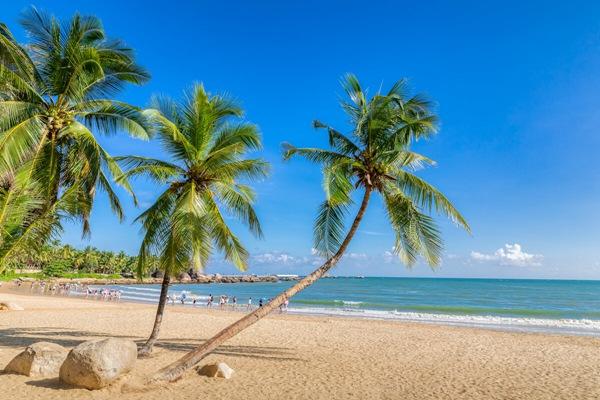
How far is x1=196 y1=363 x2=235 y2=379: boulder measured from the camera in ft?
29.2

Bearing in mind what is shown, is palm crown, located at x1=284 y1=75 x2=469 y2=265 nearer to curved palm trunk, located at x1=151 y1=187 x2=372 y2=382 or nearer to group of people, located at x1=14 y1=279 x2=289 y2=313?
curved palm trunk, located at x1=151 y1=187 x2=372 y2=382

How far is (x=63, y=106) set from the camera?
10.2 m

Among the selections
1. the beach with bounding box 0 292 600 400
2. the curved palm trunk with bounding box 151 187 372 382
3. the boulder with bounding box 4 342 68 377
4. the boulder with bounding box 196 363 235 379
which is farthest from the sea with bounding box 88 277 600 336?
the boulder with bounding box 4 342 68 377

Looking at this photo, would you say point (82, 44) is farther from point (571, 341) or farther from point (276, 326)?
point (571, 341)

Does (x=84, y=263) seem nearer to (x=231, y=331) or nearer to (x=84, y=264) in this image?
(x=84, y=264)

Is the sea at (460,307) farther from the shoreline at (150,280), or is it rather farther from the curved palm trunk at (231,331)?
the curved palm trunk at (231,331)

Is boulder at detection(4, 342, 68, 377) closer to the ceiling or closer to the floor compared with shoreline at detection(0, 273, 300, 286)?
closer to the ceiling

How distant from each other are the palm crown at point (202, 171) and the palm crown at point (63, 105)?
4.44ft

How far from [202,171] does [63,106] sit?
→ 3890 mm

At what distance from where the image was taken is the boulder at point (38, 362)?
8055mm

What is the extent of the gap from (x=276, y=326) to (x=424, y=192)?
11636 mm

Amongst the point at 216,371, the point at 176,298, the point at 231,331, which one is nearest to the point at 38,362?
the point at 216,371

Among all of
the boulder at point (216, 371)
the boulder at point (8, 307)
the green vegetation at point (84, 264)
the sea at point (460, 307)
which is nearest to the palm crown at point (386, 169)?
the boulder at point (216, 371)

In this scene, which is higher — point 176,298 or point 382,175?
point 382,175
